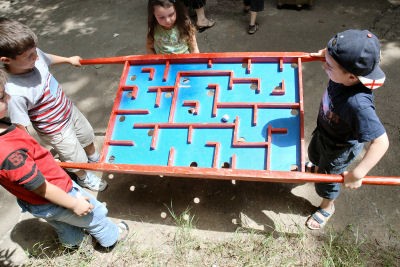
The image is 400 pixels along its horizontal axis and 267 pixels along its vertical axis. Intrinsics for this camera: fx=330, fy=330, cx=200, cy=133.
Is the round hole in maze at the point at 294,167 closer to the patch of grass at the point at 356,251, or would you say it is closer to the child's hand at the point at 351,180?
the child's hand at the point at 351,180

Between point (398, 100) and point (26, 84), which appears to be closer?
point (26, 84)

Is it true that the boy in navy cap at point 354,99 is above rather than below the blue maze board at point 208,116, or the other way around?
above

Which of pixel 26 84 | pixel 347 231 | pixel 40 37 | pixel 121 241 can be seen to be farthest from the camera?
pixel 40 37

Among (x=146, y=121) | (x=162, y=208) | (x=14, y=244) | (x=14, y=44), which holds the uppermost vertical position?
(x=14, y=44)

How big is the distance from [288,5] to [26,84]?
315 centimetres

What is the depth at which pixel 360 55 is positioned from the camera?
1.37m

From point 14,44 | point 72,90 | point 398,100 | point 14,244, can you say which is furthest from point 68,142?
point 398,100

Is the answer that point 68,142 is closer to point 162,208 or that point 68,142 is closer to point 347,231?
point 162,208

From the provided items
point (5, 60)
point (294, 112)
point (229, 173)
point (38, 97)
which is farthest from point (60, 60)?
point (294, 112)

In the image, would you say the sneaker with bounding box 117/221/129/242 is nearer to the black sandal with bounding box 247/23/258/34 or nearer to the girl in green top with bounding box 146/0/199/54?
the girl in green top with bounding box 146/0/199/54

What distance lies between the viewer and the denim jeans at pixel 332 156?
5.73 ft

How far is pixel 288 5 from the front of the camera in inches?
154

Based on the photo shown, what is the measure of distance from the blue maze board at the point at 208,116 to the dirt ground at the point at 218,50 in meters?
0.56

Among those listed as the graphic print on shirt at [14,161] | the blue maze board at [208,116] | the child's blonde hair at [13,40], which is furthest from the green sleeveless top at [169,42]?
the graphic print on shirt at [14,161]
